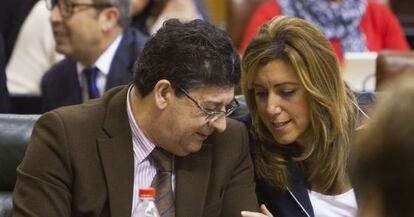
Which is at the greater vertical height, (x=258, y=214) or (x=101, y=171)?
(x=101, y=171)

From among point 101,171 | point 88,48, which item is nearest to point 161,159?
point 101,171

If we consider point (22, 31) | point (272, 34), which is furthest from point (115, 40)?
point (272, 34)

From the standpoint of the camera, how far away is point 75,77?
4039 mm

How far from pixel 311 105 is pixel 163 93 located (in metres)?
0.46

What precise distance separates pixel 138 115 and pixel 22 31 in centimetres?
250

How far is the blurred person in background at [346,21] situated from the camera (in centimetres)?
462

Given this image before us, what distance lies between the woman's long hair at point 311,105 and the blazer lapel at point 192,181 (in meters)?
0.21

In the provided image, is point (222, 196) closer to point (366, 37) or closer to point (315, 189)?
point (315, 189)

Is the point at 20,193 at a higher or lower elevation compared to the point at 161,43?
lower

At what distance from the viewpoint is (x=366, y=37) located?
4.66 m

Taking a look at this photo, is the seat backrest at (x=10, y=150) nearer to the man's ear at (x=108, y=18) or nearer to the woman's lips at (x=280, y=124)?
the woman's lips at (x=280, y=124)

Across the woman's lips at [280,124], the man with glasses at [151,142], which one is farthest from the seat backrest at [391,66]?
the man with glasses at [151,142]

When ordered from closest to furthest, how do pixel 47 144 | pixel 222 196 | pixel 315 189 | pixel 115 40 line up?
pixel 47 144, pixel 222 196, pixel 315 189, pixel 115 40

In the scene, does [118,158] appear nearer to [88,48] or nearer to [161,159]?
[161,159]
